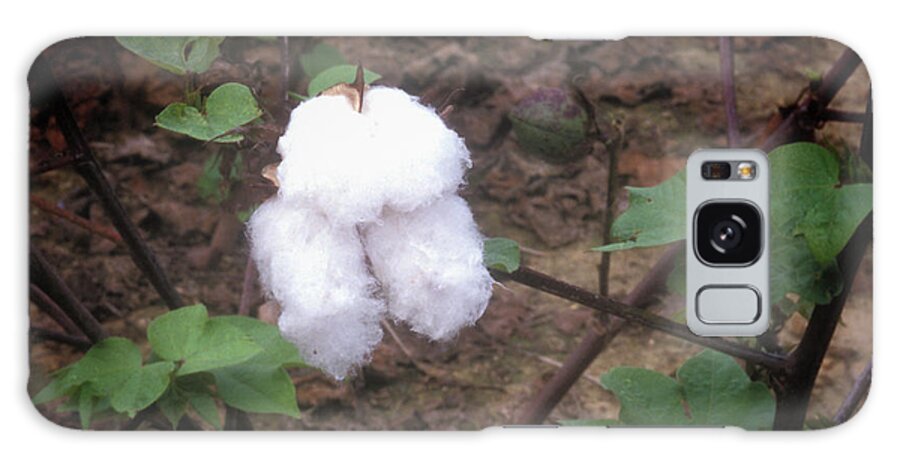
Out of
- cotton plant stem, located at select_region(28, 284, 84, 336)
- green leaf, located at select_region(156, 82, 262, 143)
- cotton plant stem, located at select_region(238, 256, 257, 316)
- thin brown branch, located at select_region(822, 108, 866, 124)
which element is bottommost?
cotton plant stem, located at select_region(28, 284, 84, 336)

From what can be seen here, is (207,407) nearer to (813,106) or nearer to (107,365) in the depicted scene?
(107,365)

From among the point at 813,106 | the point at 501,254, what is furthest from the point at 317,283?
the point at 813,106

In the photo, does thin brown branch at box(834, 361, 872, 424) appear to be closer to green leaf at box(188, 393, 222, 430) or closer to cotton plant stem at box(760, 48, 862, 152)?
cotton plant stem at box(760, 48, 862, 152)

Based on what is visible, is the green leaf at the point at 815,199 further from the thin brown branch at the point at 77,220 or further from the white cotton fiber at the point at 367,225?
the thin brown branch at the point at 77,220

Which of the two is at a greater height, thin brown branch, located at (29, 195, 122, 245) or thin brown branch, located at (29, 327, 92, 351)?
thin brown branch, located at (29, 195, 122, 245)

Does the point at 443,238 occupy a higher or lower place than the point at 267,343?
higher

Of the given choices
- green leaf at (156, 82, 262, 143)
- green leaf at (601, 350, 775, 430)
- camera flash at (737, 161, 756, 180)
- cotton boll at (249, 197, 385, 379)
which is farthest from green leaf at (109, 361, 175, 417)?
camera flash at (737, 161, 756, 180)
